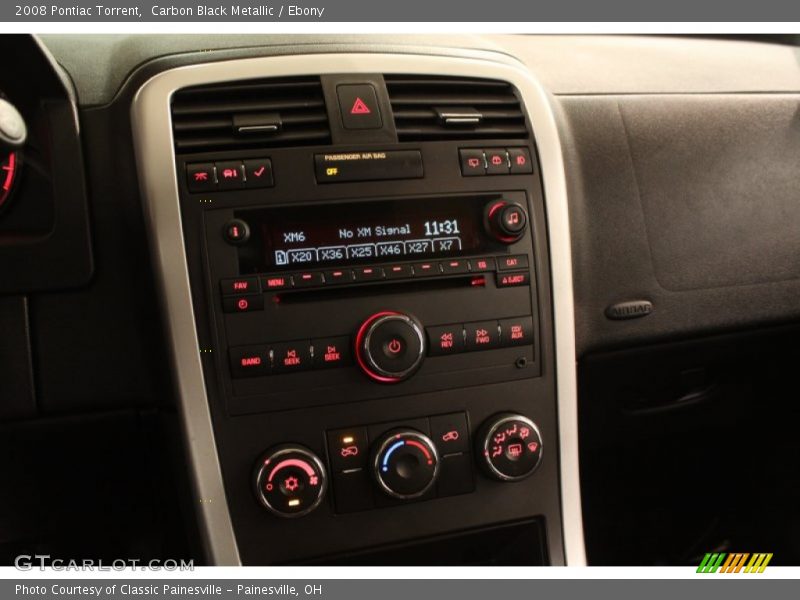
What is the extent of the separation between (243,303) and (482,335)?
34 cm

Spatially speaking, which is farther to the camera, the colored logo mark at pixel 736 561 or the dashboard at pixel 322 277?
the colored logo mark at pixel 736 561

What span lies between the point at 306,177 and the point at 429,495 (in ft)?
1.58

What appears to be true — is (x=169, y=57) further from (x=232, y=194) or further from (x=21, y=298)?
(x=21, y=298)

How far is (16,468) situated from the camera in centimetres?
119

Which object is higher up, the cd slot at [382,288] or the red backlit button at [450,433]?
the cd slot at [382,288]

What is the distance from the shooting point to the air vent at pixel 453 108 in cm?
104

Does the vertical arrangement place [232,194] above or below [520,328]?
above

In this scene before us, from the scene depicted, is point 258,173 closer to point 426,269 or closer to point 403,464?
point 426,269

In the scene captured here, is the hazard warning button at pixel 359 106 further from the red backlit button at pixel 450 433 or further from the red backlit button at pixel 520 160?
the red backlit button at pixel 450 433

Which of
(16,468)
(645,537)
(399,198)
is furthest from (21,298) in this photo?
(645,537)

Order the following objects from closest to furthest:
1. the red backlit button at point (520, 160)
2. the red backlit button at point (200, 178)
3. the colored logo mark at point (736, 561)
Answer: the red backlit button at point (200, 178) → the red backlit button at point (520, 160) → the colored logo mark at point (736, 561)
